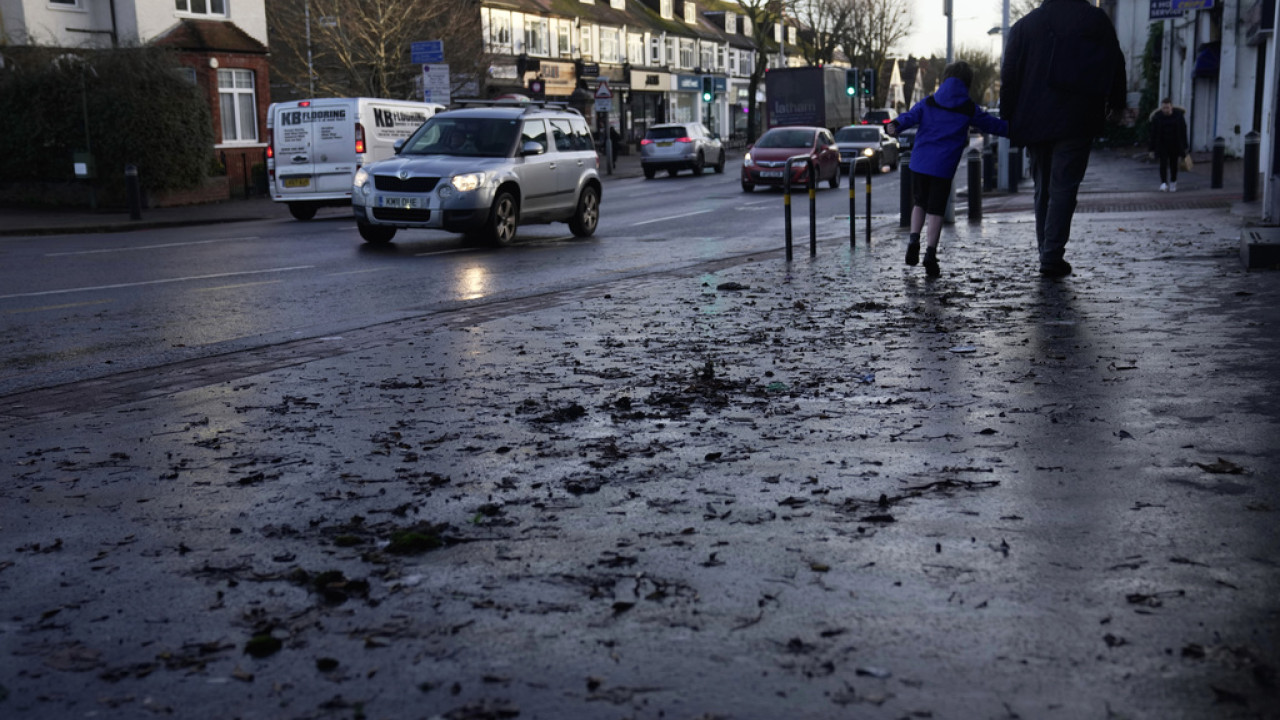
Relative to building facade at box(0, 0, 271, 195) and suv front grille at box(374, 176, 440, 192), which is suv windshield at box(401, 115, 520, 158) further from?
building facade at box(0, 0, 271, 195)

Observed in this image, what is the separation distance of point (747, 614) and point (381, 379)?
4181 mm

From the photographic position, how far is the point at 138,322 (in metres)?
10.1

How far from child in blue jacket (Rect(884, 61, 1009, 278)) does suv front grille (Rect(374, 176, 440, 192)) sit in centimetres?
696

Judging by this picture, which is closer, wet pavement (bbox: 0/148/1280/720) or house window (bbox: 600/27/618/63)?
wet pavement (bbox: 0/148/1280/720)

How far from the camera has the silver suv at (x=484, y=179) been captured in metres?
16.3

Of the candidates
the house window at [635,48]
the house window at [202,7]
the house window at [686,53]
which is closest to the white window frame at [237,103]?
the house window at [202,7]

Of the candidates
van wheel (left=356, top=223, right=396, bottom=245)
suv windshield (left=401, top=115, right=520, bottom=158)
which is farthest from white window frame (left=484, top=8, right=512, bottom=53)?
van wheel (left=356, top=223, right=396, bottom=245)

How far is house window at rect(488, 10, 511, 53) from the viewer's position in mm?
59125

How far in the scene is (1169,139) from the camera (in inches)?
945

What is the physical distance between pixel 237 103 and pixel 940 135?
3015 cm

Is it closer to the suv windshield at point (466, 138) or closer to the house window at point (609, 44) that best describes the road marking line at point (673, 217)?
the suv windshield at point (466, 138)

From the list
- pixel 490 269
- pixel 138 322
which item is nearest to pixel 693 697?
pixel 138 322

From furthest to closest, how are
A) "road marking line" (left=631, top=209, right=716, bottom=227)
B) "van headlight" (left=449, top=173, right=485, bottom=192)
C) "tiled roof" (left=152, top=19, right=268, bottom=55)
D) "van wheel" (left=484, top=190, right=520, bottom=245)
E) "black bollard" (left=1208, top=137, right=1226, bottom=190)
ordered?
"tiled roof" (left=152, top=19, right=268, bottom=55), "black bollard" (left=1208, top=137, right=1226, bottom=190), "road marking line" (left=631, top=209, right=716, bottom=227), "van wheel" (left=484, top=190, right=520, bottom=245), "van headlight" (left=449, top=173, right=485, bottom=192)

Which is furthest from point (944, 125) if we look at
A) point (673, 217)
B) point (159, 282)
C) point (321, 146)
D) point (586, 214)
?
point (321, 146)
